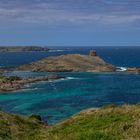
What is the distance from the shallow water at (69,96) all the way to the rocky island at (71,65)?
2394 cm

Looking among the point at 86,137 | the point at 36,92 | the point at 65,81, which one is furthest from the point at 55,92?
the point at 86,137

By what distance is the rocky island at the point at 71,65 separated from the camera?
168250 mm

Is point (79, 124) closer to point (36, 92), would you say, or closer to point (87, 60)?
point (36, 92)

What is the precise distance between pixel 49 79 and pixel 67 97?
38487mm

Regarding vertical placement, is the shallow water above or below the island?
below

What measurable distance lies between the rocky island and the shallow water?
2394 cm

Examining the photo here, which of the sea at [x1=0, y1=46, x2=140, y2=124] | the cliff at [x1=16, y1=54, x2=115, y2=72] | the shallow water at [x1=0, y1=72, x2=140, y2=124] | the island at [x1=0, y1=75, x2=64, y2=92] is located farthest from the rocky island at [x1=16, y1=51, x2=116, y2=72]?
the island at [x1=0, y1=75, x2=64, y2=92]

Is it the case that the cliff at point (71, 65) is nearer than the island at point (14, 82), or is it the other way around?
the island at point (14, 82)

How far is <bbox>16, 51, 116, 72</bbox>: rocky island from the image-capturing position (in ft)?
552

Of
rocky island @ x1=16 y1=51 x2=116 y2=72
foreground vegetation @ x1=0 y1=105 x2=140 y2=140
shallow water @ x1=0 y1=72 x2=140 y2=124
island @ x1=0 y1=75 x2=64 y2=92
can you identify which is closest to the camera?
foreground vegetation @ x1=0 y1=105 x2=140 y2=140

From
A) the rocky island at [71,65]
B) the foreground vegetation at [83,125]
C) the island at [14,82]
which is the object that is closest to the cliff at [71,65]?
the rocky island at [71,65]

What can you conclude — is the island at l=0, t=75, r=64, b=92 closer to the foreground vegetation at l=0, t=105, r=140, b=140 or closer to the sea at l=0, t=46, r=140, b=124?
the sea at l=0, t=46, r=140, b=124

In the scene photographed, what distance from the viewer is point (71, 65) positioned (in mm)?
172125

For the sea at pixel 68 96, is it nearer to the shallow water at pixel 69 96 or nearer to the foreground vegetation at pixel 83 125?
the shallow water at pixel 69 96
